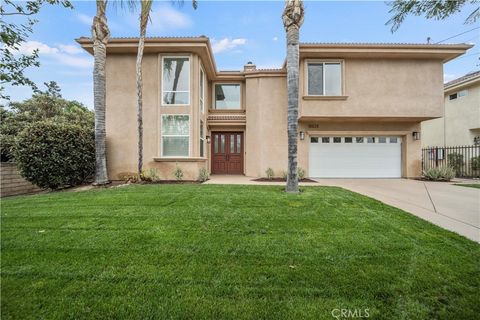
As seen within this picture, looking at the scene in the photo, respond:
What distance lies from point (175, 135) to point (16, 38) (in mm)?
5888

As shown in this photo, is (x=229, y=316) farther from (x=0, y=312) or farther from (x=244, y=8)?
(x=244, y=8)

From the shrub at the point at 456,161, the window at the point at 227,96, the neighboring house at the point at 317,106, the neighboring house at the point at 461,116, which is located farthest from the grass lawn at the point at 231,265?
the neighboring house at the point at 461,116

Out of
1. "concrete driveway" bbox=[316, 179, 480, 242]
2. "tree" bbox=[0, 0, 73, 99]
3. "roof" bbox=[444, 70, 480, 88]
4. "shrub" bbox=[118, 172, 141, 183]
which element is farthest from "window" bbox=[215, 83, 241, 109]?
"roof" bbox=[444, 70, 480, 88]

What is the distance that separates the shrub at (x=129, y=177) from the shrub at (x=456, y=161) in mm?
17915

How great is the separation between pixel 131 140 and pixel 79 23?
217 inches

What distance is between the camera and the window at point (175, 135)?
1023cm

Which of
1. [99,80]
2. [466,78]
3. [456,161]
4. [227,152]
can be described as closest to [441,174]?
[456,161]

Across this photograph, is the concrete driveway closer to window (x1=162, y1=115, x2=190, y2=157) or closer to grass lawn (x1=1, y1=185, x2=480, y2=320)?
grass lawn (x1=1, y1=185, x2=480, y2=320)

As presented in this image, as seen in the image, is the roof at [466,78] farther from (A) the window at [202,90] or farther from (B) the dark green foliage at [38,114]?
(B) the dark green foliage at [38,114]

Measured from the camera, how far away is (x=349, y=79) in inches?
419

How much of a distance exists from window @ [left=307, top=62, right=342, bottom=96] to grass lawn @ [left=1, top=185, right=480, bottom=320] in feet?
24.7

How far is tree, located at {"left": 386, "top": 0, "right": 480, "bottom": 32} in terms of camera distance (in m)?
3.74

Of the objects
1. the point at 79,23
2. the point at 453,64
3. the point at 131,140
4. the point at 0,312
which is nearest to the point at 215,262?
the point at 0,312

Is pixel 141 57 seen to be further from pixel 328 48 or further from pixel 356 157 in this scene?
pixel 356 157
